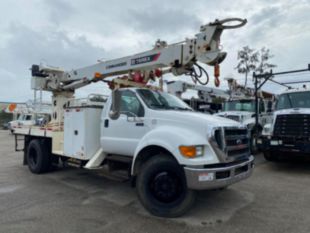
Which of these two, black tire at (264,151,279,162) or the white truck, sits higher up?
the white truck

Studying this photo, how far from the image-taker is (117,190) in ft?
18.6

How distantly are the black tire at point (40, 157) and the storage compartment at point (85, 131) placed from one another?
1742 millimetres

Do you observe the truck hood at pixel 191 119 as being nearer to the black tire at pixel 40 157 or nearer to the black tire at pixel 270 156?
the black tire at pixel 40 157

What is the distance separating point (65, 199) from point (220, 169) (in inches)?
122

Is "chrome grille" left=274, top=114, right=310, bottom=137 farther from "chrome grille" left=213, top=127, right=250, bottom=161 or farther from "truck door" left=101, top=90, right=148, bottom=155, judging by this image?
"truck door" left=101, top=90, right=148, bottom=155

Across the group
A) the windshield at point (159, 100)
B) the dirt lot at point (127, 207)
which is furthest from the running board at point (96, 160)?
the windshield at point (159, 100)

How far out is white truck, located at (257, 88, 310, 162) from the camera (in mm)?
7160

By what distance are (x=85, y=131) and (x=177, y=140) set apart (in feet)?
7.90

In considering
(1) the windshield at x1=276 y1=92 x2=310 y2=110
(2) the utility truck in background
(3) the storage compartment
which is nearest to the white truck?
(1) the windshield at x1=276 y1=92 x2=310 y2=110

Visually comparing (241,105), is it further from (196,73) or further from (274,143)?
(196,73)

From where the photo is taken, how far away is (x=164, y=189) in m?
4.10

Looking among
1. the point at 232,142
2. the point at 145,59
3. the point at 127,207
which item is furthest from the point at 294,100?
the point at 127,207

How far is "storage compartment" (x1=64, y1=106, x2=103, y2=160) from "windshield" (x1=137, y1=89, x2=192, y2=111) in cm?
119

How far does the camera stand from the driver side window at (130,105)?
4.82 m
